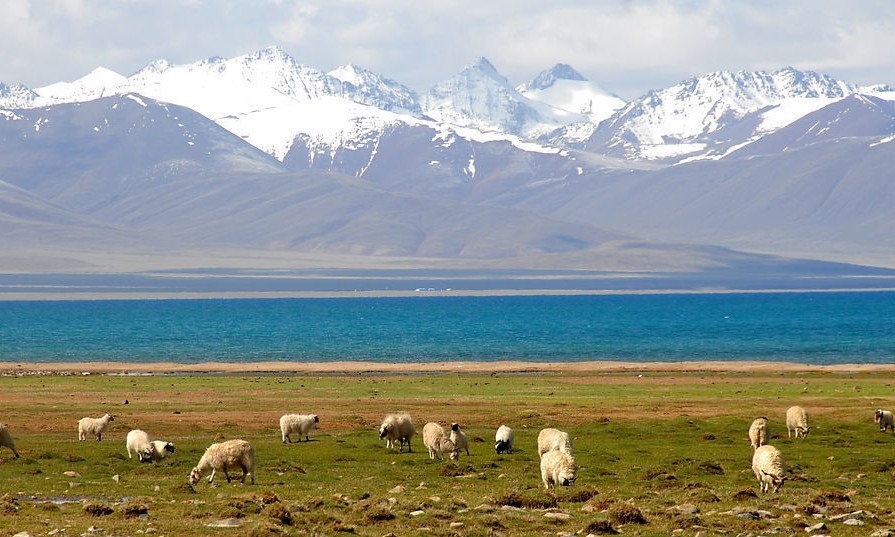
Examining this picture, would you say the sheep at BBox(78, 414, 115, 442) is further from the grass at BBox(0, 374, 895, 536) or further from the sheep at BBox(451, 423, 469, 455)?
the sheep at BBox(451, 423, 469, 455)

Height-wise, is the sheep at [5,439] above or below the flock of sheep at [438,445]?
above

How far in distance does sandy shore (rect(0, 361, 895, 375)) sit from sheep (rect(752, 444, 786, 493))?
54.8 meters

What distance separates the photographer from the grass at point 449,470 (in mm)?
25312

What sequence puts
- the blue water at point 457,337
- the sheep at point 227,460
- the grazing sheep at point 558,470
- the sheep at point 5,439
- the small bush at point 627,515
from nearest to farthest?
the small bush at point 627,515 < the grazing sheep at point 558,470 < the sheep at point 227,460 < the sheep at point 5,439 < the blue water at point 457,337

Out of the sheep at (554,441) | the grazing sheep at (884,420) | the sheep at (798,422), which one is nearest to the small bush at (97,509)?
the sheep at (554,441)

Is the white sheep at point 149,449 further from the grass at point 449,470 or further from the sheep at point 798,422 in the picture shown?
the sheep at point 798,422

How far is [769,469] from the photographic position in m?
29.4

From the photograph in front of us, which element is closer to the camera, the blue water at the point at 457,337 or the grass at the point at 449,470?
the grass at the point at 449,470

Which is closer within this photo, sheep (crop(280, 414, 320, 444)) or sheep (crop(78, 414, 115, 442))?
sheep (crop(280, 414, 320, 444))

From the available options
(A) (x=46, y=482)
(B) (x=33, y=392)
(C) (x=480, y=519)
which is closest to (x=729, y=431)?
(C) (x=480, y=519)

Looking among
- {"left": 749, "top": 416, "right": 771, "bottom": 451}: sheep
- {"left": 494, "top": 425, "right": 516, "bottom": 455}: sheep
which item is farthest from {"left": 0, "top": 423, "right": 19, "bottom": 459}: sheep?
{"left": 749, "top": 416, "right": 771, "bottom": 451}: sheep

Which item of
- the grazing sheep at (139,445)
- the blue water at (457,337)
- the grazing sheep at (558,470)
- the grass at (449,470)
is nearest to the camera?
the grass at (449,470)

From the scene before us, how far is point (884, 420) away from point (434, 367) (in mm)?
49820

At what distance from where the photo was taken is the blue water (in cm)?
10144
